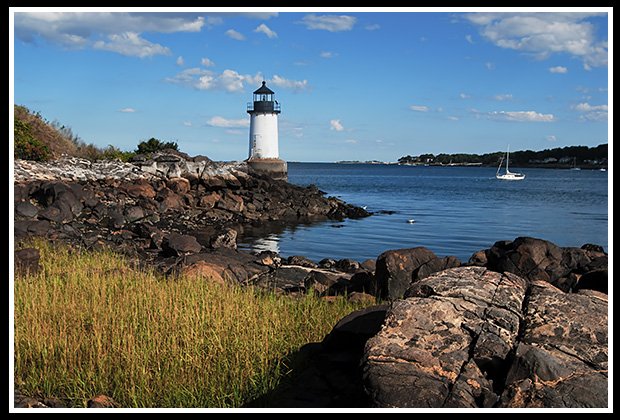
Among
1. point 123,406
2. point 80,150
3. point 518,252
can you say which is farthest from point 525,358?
point 80,150

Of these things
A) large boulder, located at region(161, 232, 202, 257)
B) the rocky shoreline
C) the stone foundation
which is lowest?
large boulder, located at region(161, 232, 202, 257)

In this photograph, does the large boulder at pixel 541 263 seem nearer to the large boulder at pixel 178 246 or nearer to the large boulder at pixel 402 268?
the large boulder at pixel 402 268

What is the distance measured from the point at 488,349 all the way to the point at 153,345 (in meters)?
3.65

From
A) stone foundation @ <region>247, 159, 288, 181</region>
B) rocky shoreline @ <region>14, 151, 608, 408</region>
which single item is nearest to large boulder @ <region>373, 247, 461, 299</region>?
rocky shoreline @ <region>14, 151, 608, 408</region>

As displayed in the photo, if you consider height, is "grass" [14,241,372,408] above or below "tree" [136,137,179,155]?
below

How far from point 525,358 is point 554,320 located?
913 millimetres

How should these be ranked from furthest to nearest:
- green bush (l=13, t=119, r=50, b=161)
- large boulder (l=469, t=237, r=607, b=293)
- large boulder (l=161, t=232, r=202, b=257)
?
A: green bush (l=13, t=119, r=50, b=161)
large boulder (l=161, t=232, r=202, b=257)
large boulder (l=469, t=237, r=607, b=293)

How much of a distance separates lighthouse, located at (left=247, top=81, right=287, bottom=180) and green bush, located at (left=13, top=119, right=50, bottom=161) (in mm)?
24303

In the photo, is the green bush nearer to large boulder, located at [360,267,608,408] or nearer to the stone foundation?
the stone foundation

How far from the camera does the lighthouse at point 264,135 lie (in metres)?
55.9

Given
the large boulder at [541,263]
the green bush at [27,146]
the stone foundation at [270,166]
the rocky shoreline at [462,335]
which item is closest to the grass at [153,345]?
the rocky shoreline at [462,335]

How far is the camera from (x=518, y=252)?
11.6m

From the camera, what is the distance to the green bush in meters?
32.3
